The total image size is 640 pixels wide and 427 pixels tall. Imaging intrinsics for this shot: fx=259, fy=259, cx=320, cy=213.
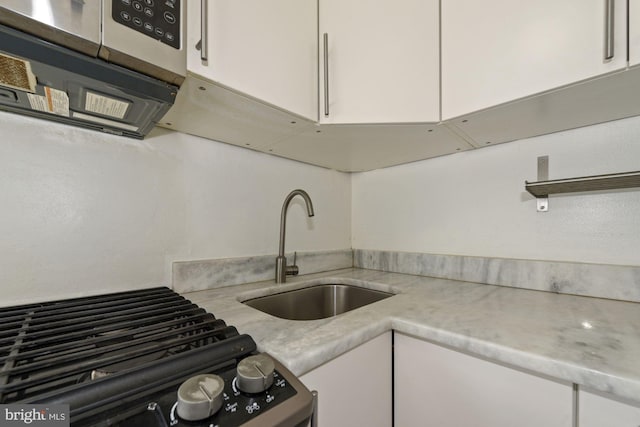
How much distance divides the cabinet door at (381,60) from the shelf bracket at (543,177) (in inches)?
19.8

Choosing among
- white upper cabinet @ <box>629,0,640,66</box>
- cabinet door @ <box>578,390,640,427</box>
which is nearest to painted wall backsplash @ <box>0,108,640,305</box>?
white upper cabinet @ <box>629,0,640,66</box>

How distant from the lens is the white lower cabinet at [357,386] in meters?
0.56

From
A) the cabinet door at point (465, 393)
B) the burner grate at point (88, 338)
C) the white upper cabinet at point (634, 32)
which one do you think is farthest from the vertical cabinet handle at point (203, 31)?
the white upper cabinet at point (634, 32)

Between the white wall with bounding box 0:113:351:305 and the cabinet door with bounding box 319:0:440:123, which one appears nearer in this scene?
the white wall with bounding box 0:113:351:305

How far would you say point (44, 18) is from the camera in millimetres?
455

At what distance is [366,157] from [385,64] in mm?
487

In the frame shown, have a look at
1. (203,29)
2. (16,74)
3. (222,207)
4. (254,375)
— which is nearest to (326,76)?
(203,29)

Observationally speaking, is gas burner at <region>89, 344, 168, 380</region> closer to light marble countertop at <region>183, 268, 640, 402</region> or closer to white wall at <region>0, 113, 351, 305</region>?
light marble countertop at <region>183, 268, 640, 402</region>

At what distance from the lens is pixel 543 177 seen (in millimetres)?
1015

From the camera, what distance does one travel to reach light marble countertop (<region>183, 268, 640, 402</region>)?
0.48 meters

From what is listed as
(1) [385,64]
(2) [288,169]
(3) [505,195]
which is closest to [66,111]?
(2) [288,169]

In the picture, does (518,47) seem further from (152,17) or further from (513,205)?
(152,17)

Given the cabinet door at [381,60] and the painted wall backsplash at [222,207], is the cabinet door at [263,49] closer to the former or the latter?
the cabinet door at [381,60]

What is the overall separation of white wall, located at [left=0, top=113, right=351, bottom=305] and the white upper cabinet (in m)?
1.18
